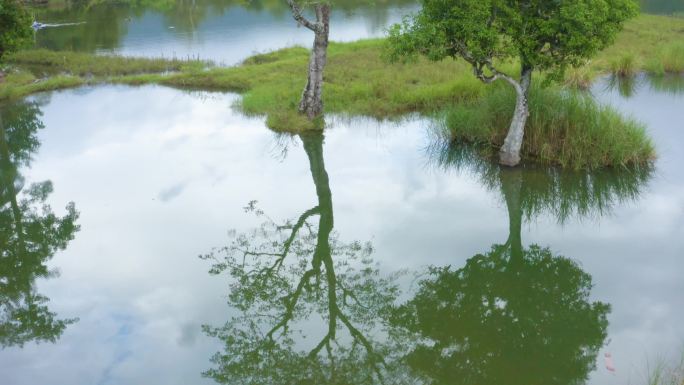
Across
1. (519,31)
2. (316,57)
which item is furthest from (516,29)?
(316,57)

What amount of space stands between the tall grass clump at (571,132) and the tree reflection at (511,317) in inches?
54.5

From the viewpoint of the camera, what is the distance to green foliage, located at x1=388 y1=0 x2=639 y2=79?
9.80m

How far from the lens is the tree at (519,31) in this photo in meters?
9.80

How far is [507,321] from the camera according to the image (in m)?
7.01

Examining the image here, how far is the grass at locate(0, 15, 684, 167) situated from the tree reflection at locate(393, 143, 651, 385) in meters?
1.69

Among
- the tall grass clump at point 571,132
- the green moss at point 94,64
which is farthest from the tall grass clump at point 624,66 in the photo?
the green moss at point 94,64

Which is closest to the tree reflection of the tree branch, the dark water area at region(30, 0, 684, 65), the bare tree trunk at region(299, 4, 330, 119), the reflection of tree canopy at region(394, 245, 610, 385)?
the reflection of tree canopy at region(394, 245, 610, 385)

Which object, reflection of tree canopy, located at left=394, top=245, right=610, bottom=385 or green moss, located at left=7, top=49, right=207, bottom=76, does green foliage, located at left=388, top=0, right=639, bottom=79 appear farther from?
green moss, located at left=7, top=49, right=207, bottom=76

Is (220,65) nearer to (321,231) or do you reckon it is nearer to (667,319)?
(321,231)

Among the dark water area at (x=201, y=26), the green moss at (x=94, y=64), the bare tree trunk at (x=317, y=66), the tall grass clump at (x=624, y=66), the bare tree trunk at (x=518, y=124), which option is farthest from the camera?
the dark water area at (x=201, y=26)

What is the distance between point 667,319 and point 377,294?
3118 millimetres

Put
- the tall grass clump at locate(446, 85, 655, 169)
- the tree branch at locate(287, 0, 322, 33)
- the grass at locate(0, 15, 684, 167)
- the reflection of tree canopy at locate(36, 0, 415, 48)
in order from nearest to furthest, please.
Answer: the tall grass clump at locate(446, 85, 655, 169) < the grass at locate(0, 15, 684, 167) < the tree branch at locate(287, 0, 322, 33) < the reflection of tree canopy at locate(36, 0, 415, 48)

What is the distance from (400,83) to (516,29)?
21.2 ft

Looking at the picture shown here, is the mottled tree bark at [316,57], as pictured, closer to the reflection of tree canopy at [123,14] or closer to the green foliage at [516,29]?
the green foliage at [516,29]
